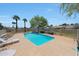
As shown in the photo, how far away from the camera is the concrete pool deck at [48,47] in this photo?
2.37 meters

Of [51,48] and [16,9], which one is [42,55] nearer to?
[51,48]

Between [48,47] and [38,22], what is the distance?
0.31 metres

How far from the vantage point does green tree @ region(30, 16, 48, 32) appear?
238 centimetres

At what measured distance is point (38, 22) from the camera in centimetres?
244

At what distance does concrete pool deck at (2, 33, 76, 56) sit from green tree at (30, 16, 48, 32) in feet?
0.59

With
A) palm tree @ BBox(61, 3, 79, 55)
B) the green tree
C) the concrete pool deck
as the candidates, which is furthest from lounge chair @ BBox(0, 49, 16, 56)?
palm tree @ BBox(61, 3, 79, 55)

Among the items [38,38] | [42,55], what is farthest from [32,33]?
[42,55]

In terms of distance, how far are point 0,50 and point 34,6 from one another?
617mm

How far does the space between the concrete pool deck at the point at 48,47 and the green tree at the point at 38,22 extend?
0.18 m

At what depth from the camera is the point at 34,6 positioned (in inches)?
93.1

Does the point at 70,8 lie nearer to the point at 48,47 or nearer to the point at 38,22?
the point at 38,22

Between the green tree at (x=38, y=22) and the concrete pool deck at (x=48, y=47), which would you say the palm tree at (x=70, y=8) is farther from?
the green tree at (x=38, y=22)

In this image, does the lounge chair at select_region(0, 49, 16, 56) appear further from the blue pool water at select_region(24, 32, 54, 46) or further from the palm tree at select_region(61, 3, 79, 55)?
the palm tree at select_region(61, 3, 79, 55)

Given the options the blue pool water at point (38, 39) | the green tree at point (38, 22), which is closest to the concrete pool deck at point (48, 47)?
the blue pool water at point (38, 39)
